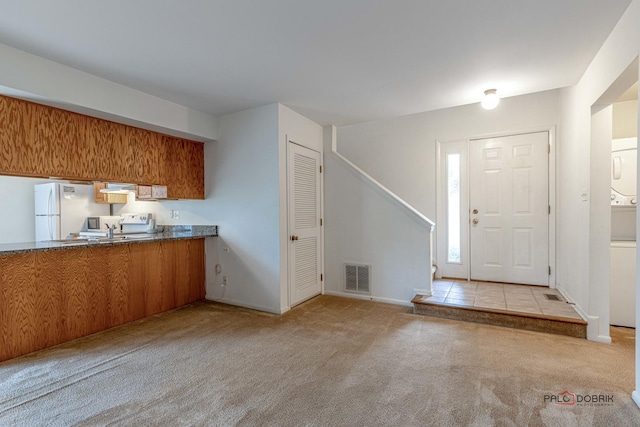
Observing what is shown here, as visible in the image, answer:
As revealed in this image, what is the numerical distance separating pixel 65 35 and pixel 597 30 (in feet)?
12.3

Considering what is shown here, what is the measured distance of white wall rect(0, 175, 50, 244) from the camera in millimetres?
4965

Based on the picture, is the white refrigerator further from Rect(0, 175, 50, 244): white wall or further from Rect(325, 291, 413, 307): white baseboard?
Rect(325, 291, 413, 307): white baseboard

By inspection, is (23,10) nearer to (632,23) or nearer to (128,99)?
(128,99)

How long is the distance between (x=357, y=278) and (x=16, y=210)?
5.80m

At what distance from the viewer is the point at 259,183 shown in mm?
3635

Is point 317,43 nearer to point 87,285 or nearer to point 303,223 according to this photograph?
point 303,223

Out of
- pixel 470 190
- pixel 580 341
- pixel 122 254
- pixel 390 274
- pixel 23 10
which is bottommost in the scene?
pixel 580 341

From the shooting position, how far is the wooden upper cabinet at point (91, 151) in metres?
2.50

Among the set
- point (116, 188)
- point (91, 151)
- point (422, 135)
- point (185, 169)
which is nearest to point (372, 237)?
point (422, 135)

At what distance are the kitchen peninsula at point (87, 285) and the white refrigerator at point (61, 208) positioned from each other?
2.38m

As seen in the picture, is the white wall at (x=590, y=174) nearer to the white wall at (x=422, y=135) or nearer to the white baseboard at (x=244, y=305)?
the white wall at (x=422, y=135)

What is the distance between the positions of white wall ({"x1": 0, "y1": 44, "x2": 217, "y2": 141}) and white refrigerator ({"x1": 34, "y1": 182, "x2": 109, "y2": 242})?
2.89 metres

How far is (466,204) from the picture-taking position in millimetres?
4402

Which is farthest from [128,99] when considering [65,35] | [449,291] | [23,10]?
[449,291]
